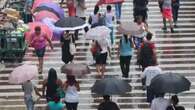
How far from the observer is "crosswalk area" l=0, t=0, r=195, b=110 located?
2003 cm

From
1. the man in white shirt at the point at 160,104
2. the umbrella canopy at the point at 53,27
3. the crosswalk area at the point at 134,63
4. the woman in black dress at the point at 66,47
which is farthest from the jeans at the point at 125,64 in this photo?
the man in white shirt at the point at 160,104

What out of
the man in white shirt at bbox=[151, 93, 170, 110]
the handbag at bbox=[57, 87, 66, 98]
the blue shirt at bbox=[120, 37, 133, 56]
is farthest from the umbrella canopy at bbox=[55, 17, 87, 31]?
the man in white shirt at bbox=[151, 93, 170, 110]

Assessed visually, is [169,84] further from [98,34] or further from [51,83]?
[98,34]

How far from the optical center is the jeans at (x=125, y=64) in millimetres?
20969

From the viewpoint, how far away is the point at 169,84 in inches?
611

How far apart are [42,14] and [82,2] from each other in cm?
216

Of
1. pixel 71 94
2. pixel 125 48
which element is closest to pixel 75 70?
pixel 71 94

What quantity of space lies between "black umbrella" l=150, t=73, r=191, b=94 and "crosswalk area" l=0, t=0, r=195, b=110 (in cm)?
377

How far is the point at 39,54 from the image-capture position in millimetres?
22219

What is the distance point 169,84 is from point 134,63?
7.97m

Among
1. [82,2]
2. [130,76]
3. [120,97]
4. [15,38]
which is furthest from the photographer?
[82,2]

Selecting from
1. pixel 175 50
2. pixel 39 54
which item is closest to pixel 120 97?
pixel 39 54

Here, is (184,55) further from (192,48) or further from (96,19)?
(96,19)

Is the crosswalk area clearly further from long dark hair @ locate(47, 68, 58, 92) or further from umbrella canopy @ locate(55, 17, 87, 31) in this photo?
long dark hair @ locate(47, 68, 58, 92)
